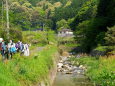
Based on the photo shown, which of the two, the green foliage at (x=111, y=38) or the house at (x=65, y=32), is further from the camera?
the house at (x=65, y=32)

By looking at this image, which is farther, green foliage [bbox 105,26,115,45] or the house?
the house

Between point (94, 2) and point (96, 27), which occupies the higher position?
point (94, 2)

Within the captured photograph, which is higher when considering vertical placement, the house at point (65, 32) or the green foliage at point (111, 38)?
the green foliage at point (111, 38)

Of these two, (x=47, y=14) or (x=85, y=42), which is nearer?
(x=85, y=42)

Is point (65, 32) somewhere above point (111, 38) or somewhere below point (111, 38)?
below

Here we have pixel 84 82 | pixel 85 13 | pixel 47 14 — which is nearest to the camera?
pixel 84 82

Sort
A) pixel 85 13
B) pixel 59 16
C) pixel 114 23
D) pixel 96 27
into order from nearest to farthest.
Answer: pixel 114 23 < pixel 96 27 < pixel 85 13 < pixel 59 16

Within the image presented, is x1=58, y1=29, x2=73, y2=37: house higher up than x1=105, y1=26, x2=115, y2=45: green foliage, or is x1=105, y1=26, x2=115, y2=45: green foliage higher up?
x1=105, y1=26, x2=115, y2=45: green foliage

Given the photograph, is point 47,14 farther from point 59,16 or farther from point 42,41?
point 42,41

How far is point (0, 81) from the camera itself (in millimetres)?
10961

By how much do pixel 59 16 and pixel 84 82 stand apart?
117m

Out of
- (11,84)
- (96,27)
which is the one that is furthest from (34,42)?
(11,84)

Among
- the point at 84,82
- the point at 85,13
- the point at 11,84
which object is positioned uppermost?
the point at 85,13

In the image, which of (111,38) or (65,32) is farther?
(65,32)
